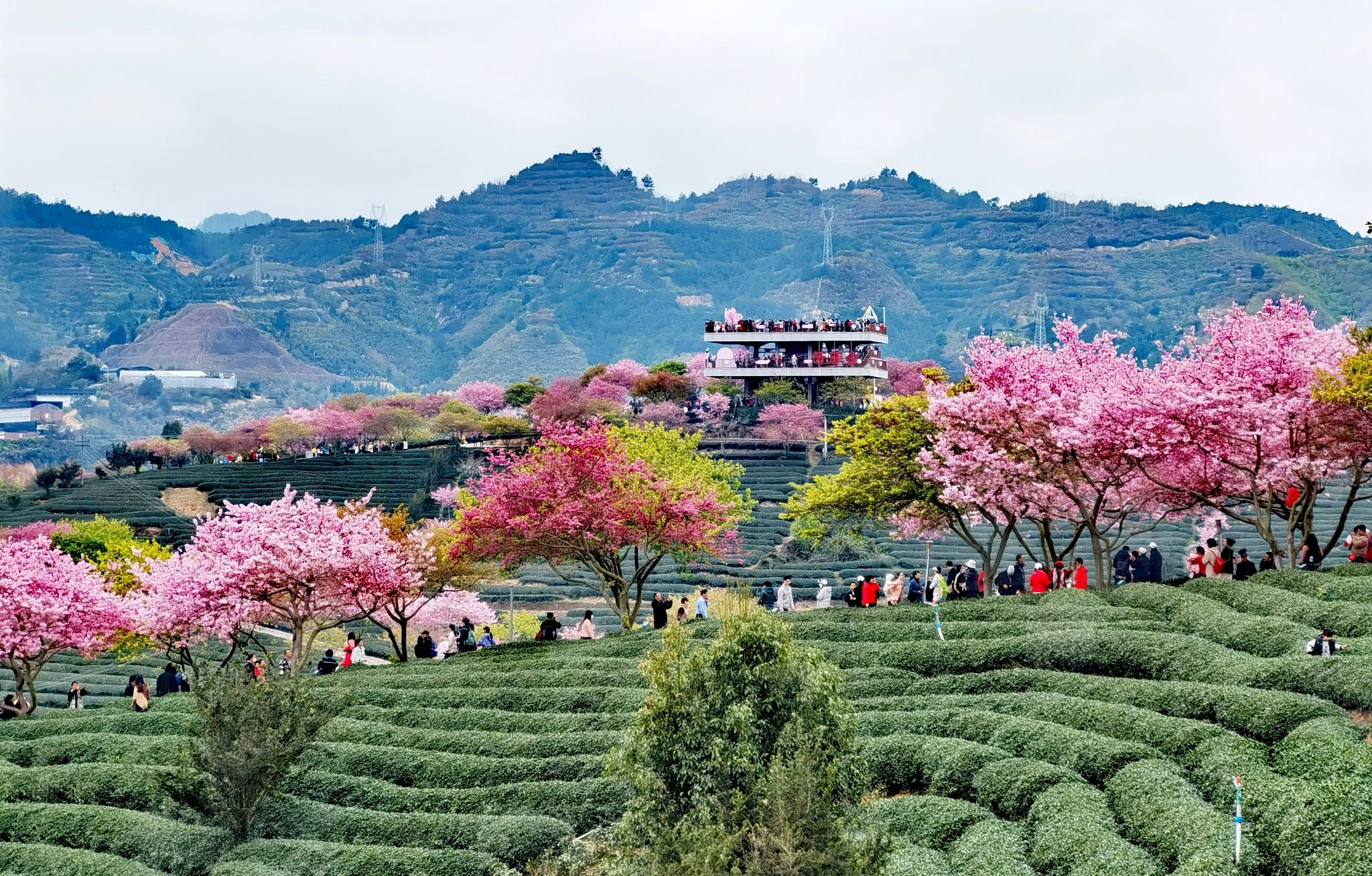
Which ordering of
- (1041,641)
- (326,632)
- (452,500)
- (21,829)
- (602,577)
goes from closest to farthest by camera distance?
(21,829), (1041,641), (602,577), (326,632), (452,500)

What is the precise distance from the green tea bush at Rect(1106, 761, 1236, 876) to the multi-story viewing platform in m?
89.9

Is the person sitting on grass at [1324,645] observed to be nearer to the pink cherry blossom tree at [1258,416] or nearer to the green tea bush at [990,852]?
the green tea bush at [990,852]

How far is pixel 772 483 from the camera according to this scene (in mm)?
89438

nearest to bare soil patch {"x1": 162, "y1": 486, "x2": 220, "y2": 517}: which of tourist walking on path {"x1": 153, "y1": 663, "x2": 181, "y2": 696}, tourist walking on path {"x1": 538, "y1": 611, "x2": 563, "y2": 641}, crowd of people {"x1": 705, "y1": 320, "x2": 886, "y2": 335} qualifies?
crowd of people {"x1": 705, "y1": 320, "x2": 886, "y2": 335}

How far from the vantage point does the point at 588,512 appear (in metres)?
39.6

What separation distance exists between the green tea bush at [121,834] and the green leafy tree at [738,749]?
9.40 metres

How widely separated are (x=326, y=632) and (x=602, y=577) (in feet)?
70.9

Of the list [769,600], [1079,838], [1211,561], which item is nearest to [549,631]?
[769,600]

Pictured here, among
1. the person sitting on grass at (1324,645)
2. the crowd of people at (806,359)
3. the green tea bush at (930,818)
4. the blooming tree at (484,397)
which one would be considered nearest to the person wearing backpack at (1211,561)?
the person sitting on grass at (1324,645)

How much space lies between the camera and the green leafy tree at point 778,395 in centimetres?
10919

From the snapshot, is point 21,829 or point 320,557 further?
point 320,557

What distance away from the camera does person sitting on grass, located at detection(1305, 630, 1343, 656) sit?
24.0 meters

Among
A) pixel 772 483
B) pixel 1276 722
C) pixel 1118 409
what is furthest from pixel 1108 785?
pixel 772 483

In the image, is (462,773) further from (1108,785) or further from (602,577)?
(602,577)
